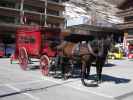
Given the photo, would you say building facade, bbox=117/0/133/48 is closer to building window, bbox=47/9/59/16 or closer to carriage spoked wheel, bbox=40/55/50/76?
building window, bbox=47/9/59/16

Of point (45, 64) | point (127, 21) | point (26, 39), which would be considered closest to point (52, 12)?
point (127, 21)

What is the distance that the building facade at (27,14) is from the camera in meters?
44.8

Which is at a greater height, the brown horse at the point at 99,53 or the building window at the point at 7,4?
the building window at the point at 7,4

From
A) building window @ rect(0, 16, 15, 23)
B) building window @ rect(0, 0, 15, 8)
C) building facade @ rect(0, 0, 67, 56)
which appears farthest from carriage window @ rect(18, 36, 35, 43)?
building window @ rect(0, 0, 15, 8)

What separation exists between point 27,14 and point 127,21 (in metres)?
18.1

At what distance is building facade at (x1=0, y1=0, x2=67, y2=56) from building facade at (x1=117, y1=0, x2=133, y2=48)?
13286mm

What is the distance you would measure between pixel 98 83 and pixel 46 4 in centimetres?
4352

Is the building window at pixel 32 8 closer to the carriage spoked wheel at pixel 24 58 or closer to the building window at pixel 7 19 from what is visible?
the building window at pixel 7 19

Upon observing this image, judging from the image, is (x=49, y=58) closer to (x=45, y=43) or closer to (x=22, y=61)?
(x=45, y=43)

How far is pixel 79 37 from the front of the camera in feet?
52.0

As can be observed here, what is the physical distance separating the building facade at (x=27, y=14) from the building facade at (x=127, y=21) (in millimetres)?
13286

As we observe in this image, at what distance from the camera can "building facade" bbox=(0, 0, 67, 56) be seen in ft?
147

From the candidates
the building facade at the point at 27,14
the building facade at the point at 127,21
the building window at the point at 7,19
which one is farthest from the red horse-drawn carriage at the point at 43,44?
the building window at the point at 7,19

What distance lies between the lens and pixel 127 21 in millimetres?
44031
